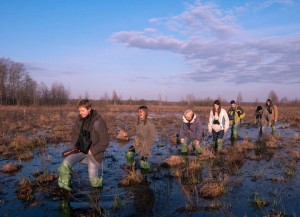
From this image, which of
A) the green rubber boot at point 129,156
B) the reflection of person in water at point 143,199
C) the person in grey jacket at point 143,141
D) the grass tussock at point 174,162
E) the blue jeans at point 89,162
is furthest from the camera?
the grass tussock at point 174,162

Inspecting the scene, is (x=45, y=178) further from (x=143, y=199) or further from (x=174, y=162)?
(x=174, y=162)

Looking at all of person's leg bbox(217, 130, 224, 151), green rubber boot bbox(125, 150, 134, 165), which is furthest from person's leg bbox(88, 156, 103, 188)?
person's leg bbox(217, 130, 224, 151)

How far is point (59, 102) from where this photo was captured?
65062 millimetres

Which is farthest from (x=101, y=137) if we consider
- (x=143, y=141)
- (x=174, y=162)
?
(x=174, y=162)

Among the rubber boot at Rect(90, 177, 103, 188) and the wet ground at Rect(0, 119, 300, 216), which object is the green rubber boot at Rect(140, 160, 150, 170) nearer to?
the wet ground at Rect(0, 119, 300, 216)

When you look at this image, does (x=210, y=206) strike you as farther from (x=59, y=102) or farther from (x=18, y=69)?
(x=18, y=69)

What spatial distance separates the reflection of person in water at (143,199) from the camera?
5.37 m

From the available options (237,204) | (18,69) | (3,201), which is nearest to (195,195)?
(237,204)

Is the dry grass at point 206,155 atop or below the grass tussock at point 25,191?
atop

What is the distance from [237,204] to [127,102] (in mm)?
75191

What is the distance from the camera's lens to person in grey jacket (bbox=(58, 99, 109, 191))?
247 inches

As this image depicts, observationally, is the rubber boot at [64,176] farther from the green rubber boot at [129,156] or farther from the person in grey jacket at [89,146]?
the green rubber boot at [129,156]

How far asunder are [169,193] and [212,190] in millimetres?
892

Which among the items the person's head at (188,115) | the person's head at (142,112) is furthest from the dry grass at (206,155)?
the person's head at (142,112)
